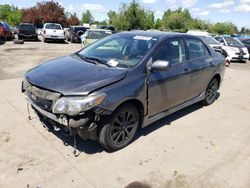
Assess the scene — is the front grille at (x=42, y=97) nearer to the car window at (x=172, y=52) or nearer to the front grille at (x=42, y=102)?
the front grille at (x=42, y=102)

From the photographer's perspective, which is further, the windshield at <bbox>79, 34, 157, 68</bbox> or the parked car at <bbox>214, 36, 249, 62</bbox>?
the parked car at <bbox>214, 36, 249, 62</bbox>

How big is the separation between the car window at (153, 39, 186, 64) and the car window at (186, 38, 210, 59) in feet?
1.02

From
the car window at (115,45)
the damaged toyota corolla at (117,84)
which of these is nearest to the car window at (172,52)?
the damaged toyota corolla at (117,84)

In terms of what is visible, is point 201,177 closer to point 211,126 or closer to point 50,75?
point 211,126

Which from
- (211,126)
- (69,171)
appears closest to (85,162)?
(69,171)

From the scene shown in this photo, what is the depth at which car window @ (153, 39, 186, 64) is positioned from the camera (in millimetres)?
4454

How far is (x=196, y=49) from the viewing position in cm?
555

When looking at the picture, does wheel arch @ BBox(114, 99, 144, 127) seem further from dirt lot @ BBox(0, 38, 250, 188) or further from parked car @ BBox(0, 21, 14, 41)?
parked car @ BBox(0, 21, 14, 41)

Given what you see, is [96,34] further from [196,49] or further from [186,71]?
[186,71]

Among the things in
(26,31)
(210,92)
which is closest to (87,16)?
(26,31)

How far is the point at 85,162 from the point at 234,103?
464 centimetres

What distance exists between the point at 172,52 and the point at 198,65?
0.93m

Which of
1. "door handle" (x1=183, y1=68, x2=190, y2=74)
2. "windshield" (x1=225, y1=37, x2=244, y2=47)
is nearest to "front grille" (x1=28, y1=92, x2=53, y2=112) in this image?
"door handle" (x1=183, y1=68, x2=190, y2=74)

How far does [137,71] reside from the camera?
4.00m
